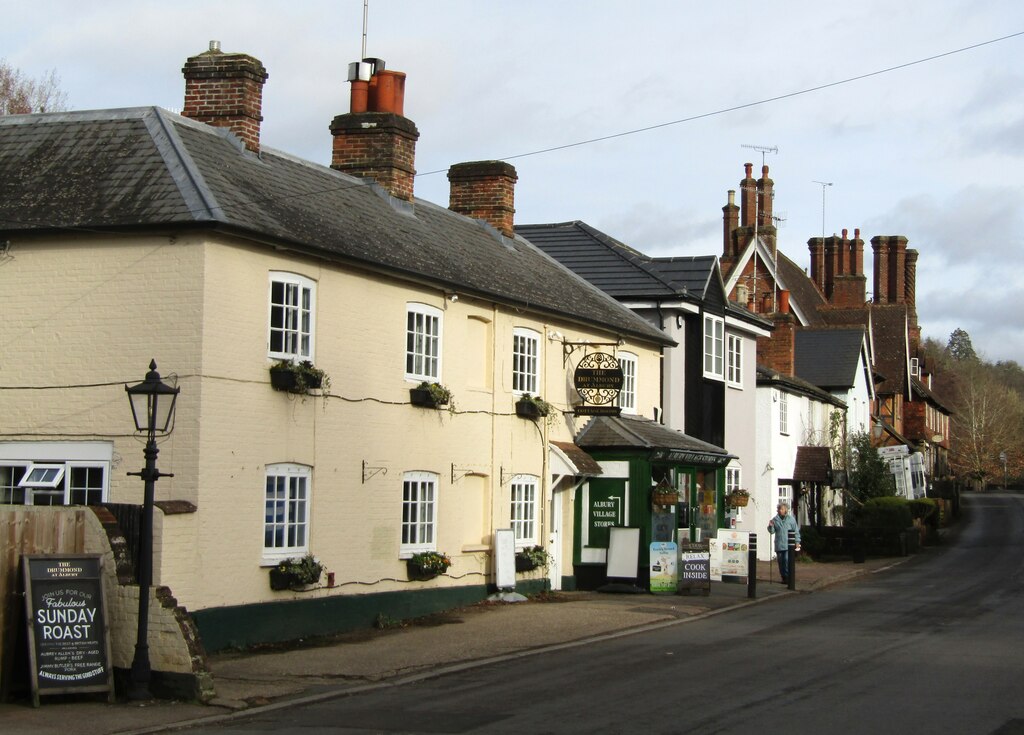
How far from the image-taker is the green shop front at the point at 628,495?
2562cm

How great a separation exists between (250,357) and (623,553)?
1062cm

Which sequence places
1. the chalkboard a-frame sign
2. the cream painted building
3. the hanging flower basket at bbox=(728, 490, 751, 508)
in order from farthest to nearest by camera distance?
the hanging flower basket at bbox=(728, 490, 751, 508) → the cream painted building → the chalkboard a-frame sign

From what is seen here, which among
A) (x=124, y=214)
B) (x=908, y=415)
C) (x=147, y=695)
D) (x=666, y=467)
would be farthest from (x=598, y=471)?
(x=908, y=415)

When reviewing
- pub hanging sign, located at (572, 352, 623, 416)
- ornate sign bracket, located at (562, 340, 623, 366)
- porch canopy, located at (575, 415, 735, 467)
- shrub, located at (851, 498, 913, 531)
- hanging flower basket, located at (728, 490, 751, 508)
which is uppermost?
ornate sign bracket, located at (562, 340, 623, 366)

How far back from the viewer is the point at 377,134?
24.3 metres

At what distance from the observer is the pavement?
40.3 ft

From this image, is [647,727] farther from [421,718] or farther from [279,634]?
[279,634]

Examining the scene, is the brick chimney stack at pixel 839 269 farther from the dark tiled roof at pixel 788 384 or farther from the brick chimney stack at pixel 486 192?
the brick chimney stack at pixel 486 192

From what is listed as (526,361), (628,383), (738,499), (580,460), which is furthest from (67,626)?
(738,499)

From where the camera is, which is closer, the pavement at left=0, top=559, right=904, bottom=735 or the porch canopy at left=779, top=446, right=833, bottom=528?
the pavement at left=0, top=559, right=904, bottom=735

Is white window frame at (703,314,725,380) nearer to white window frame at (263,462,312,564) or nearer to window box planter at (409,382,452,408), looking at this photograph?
window box planter at (409,382,452,408)

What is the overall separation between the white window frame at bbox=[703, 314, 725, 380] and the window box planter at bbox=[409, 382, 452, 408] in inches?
494

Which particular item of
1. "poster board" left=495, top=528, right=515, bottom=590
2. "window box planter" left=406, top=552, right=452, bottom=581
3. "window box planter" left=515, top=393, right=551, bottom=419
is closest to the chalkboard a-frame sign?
"window box planter" left=406, top=552, right=452, bottom=581

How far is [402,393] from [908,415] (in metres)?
54.9
